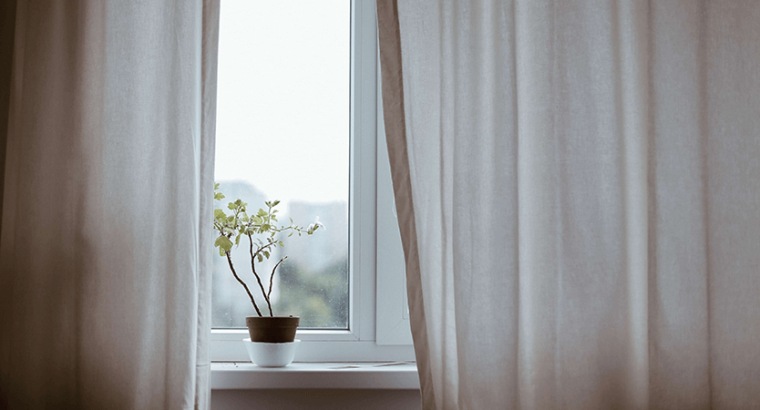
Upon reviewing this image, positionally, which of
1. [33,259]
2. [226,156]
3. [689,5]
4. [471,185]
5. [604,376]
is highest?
[689,5]

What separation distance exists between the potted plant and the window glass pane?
3 centimetres

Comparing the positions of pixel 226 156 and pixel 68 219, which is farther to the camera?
pixel 226 156

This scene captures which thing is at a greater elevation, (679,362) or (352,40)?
(352,40)

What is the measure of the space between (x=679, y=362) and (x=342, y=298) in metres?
0.83

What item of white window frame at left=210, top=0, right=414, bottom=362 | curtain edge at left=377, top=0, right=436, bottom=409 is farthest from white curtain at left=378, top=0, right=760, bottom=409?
white window frame at left=210, top=0, right=414, bottom=362

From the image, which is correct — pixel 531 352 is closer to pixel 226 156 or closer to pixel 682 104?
pixel 682 104

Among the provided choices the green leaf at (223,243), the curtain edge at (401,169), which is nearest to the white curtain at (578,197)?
the curtain edge at (401,169)

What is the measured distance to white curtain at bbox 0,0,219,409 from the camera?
127 centimetres

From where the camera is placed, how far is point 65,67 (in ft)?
4.38

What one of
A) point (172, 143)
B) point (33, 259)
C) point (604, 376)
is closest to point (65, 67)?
point (172, 143)

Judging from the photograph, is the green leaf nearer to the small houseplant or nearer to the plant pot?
the small houseplant

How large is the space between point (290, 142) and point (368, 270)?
1.37 ft

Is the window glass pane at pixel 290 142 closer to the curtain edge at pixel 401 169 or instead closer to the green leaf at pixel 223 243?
the green leaf at pixel 223 243

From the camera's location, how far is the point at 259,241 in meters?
1.56
